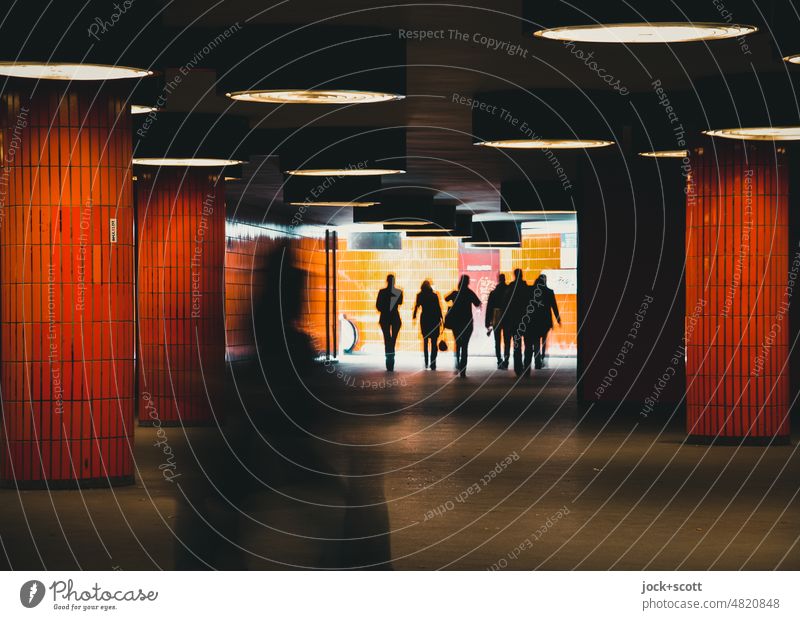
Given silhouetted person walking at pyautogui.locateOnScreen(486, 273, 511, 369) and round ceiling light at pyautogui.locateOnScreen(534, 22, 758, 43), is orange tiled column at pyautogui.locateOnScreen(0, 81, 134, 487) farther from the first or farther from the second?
silhouetted person walking at pyautogui.locateOnScreen(486, 273, 511, 369)

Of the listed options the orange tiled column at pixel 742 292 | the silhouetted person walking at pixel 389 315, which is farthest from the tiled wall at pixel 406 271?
the orange tiled column at pixel 742 292

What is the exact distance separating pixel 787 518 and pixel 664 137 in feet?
23.5

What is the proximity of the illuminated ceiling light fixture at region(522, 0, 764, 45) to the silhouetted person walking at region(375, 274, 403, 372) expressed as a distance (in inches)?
802

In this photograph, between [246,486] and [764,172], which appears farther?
[764,172]

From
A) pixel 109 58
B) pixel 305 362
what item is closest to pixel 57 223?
pixel 109 58

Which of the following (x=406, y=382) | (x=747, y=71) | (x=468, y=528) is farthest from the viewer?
(x=406, y=382)

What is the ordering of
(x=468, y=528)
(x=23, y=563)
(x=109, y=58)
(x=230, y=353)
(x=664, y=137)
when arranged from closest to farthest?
(x=23, y=563), (x=468, y=528), (x=109, y=58), (x=664, y=137), (x=230, y=353)

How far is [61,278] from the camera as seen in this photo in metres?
11.2

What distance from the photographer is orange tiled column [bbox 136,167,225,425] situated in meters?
17.6

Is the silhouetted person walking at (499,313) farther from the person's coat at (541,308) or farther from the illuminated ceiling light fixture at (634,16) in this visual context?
the illuminated ceiling light fixture at (634,16)

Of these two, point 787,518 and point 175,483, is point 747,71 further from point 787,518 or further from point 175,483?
point 175,483

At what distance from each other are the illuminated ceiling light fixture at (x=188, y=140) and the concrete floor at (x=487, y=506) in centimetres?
313

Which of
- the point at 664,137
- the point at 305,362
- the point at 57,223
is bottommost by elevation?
the point at 305,362

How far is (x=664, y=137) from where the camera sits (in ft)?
52.8
